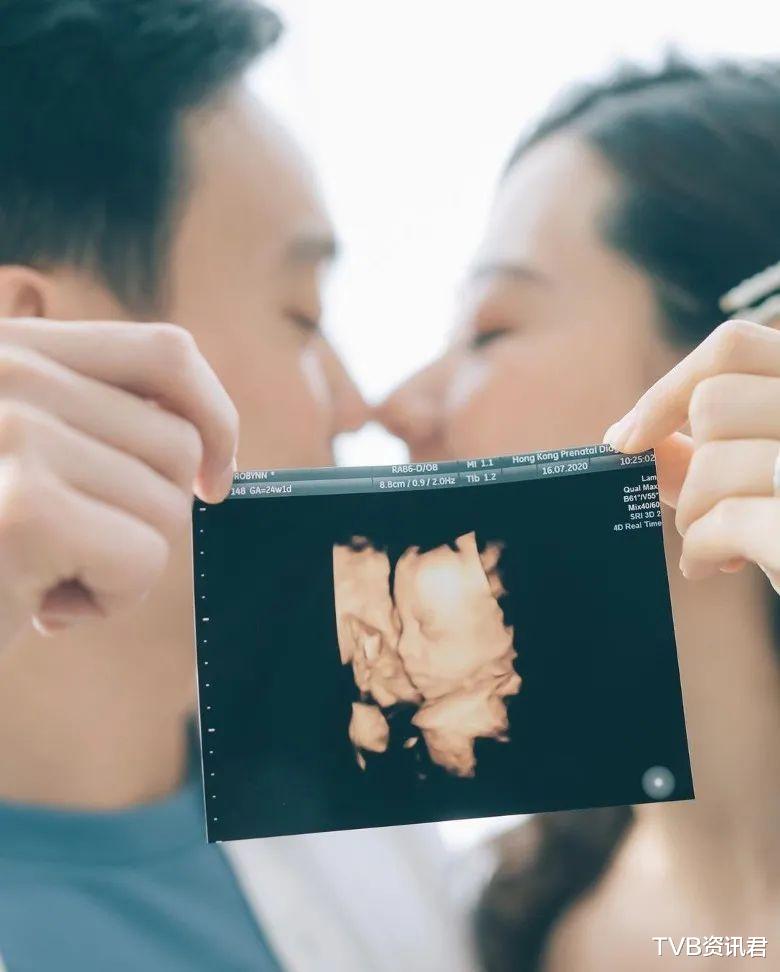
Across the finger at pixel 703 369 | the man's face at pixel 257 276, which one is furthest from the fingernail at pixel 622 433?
the man's face at pixel 257 276

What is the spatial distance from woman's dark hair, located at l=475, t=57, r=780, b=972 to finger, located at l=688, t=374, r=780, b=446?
1.12 feet

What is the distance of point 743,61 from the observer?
1.19 meters

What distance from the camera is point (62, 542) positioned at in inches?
26.5

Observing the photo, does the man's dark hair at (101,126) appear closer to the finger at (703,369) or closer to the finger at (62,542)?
the finger at (62,542)

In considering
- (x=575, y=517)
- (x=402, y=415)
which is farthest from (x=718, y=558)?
(x=402, y=415)

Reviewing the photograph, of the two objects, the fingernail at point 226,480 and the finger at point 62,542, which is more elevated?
the fingernail at point 226,480

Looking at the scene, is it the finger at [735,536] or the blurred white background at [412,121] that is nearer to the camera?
the finger at [735,536]

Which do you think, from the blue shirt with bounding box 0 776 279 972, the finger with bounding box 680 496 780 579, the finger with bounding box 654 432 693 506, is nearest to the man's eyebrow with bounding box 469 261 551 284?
the finger with bounding box 654 432 693 506

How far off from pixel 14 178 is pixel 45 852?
2.21ft

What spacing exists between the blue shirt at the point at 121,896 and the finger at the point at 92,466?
42 cm

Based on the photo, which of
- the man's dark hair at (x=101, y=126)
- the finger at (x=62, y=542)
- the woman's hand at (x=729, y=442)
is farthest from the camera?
the man's dark hair at (x=101, y=126)

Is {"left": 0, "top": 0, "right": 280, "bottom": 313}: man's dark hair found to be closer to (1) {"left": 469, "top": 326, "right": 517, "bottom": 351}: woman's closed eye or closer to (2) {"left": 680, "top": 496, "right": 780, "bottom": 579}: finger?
(1) {"left": 469, "top": 326, "right": 517, "bottom": 351}: woman's closed eye

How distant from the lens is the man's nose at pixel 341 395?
44.5 inches

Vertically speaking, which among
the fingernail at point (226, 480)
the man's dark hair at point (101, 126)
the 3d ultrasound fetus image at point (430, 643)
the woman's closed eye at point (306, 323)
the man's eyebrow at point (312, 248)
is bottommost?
the 3d ultrasound fetus image at point (430, 643)
